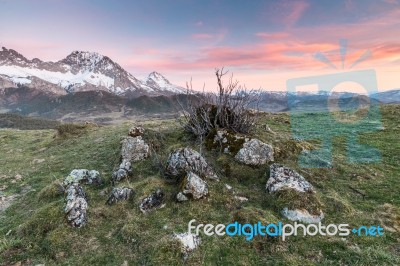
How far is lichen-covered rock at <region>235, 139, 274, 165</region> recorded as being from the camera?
13177 mm

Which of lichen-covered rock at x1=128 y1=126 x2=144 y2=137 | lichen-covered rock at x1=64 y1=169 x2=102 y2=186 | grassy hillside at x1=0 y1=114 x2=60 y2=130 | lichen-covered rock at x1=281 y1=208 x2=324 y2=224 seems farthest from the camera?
grassy hillside at x1=0 y1=114 x2=60 y2=130

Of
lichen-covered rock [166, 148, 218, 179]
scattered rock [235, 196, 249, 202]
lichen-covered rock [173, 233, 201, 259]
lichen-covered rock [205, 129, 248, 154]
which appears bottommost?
lichen-covered rock [173, 233, 201, 259]

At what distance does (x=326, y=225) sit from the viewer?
9.38 meters

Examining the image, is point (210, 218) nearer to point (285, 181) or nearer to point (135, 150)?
point (285, 181)

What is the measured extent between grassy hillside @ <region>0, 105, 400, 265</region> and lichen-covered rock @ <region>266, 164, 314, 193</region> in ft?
1.52

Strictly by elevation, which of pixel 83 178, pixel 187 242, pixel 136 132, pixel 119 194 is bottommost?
pixel 187 242

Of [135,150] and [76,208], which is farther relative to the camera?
[135,150]

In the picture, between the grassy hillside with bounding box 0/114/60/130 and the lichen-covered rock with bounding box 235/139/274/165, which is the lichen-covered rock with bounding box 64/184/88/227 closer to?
the lichen-covered rock with bounding box 235/139/274/165

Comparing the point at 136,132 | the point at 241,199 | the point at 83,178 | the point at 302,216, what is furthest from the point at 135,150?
the point at 302,216

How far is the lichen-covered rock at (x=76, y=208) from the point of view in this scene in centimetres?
978

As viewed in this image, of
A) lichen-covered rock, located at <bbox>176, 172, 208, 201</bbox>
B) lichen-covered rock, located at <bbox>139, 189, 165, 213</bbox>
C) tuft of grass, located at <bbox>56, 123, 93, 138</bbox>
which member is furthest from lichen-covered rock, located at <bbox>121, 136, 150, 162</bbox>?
tuft of grass, located at <bbox>56, 123, 93, 138</bbox>

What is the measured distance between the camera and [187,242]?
8531 millimetres

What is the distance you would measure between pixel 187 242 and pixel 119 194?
12.6 feet

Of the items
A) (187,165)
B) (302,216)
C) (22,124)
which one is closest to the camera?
(302,216)
